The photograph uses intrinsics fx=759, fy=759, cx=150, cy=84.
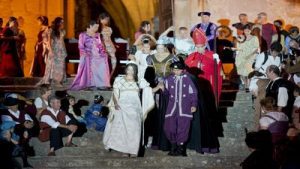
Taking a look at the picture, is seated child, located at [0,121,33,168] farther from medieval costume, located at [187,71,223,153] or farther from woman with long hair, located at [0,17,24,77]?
woman with long hair, located at [0,17,24,77]

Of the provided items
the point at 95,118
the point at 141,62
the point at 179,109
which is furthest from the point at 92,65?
the point at 179,109

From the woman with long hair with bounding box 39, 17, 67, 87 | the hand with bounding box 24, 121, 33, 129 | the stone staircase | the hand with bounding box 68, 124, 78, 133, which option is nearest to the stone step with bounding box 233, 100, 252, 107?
the stone staircase

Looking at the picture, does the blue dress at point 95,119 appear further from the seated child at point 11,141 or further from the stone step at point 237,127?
the stone step at point 237,127

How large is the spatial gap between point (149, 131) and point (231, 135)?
1.43 m

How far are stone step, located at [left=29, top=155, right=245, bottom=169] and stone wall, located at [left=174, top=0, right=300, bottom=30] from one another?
6.42 meters

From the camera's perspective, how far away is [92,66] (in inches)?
573

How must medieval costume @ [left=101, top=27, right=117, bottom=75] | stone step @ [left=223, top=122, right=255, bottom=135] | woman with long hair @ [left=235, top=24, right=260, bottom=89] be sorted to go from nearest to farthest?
stone step @ [left=223, top=122, right=255, bottom=135], medieval costume @ [left=101, top=27, right=117, bottom=75], woman with long hair @ [left=235, top=24, right=260, bottom=89]

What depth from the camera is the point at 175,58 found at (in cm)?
1317

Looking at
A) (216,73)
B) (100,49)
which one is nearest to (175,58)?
(216,73)

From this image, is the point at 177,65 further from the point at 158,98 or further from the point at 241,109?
the point at 241,109

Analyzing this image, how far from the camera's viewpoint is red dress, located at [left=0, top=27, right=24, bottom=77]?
58.9ft

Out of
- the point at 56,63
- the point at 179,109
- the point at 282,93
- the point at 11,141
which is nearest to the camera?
the point at 11,141

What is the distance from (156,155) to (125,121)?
75cm

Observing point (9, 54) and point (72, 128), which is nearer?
point (72, 128)
